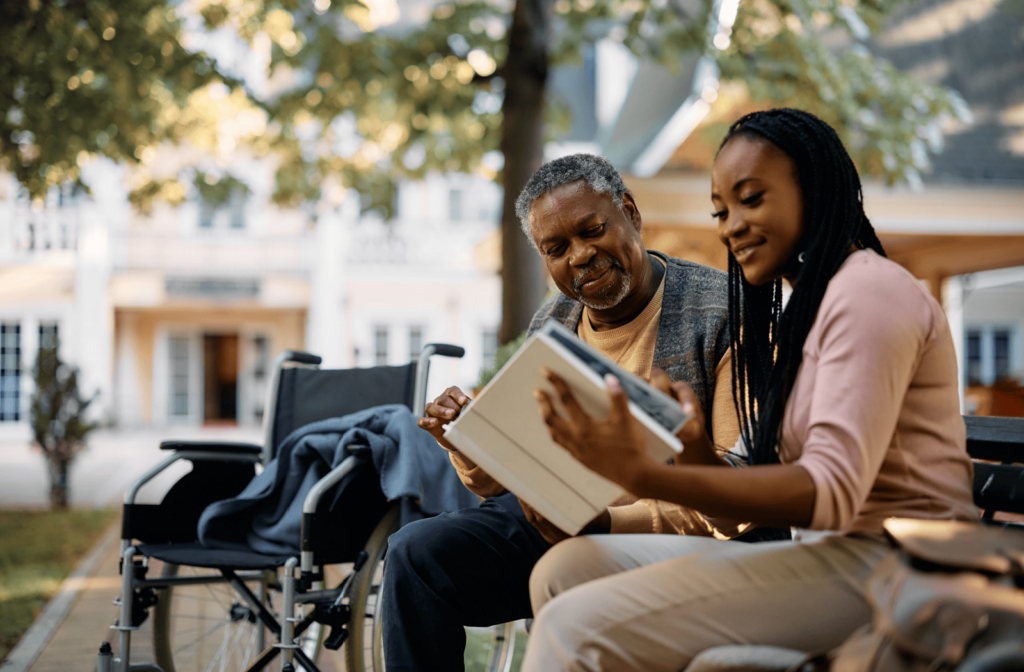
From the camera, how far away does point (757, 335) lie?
66.2 inches

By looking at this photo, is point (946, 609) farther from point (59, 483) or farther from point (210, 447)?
point (59, 483)

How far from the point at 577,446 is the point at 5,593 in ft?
15.9

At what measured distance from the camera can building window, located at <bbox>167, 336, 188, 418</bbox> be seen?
1977 cm

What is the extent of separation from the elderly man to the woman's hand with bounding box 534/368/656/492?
442 mm

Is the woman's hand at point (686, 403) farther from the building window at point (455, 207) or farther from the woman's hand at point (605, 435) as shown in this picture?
the building window at point (455, 207)

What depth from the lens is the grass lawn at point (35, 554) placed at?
14.4 ft

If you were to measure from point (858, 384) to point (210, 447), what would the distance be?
2.38 meters

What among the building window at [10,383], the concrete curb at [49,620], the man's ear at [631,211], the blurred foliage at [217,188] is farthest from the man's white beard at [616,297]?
the building window at [10,383]

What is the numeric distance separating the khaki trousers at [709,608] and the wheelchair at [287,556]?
1.25 meters

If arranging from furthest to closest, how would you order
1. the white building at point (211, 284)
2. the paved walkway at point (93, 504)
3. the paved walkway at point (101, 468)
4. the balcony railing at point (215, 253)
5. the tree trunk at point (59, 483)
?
the balcony railing at point (215, 253), the white building at point (211, 284), the paved walkway at point (101, 468), the tree trunk at point (59, 483), the paved walkway at point (93, 504)

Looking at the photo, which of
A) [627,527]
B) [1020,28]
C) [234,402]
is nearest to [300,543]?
[627,527]

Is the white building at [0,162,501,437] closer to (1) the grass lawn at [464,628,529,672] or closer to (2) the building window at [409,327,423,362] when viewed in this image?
(2) the building window at [409,327,423,362]

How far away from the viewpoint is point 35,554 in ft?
19.8

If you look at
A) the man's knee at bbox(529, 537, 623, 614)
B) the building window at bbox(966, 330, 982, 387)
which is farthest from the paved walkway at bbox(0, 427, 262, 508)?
the building window at bbox(966, 330, 982, 387)
